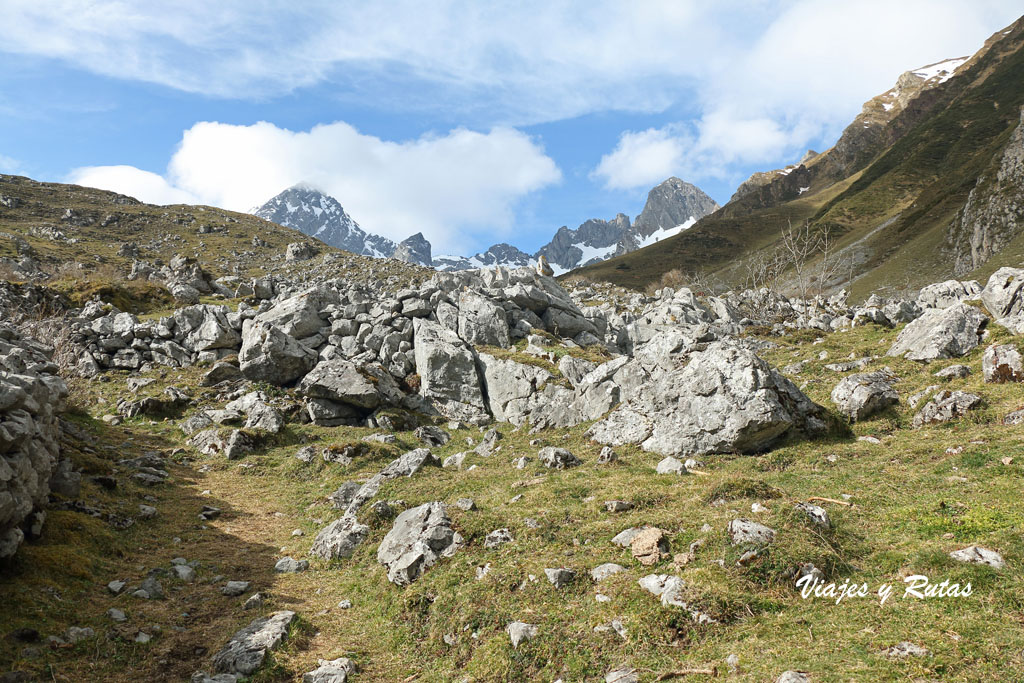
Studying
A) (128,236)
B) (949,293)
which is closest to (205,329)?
(949,293)

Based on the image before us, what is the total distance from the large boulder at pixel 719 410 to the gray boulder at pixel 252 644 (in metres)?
14.5

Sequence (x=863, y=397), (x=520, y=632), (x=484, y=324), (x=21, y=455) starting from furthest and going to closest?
(x=484, y=324)
(x=863, y=397)
(x=21, y=455)
(x=520, y=632)

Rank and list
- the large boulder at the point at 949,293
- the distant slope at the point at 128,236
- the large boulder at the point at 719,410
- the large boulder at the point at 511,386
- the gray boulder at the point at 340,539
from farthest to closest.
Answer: the distant slope at the point at 128,236 < the large boulder at the point at 949,293 < the large boulder at the point at 511,386 < the large boulder at the point at 719,410 < the gray boulder at the point at 340,539

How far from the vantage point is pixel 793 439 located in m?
18.7

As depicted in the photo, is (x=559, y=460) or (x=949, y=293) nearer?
(x=559, y=460)

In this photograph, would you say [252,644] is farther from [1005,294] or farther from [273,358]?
[1005,294]

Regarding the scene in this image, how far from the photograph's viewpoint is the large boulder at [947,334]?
22.3 m

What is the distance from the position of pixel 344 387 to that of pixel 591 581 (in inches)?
982

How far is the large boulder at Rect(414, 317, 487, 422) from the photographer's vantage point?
34.2 metres

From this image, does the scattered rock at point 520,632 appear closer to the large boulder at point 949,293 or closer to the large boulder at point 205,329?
the large boulder at point 949,293

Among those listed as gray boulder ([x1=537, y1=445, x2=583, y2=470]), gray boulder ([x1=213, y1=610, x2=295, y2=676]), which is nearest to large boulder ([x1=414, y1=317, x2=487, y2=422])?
gray boulder ([x1=537, y1=445, x2=583, y2=470])

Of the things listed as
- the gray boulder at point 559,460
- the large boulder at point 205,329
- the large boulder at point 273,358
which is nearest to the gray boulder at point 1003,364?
the gray boulder at point 559,460

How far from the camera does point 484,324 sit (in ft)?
129

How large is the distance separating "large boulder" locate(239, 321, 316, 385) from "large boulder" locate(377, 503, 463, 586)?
24.6m
